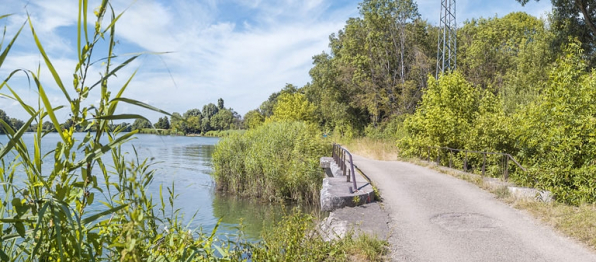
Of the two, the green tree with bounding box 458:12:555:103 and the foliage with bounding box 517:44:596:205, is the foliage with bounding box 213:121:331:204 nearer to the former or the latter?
the foliage with bounding box 517:44:596:205

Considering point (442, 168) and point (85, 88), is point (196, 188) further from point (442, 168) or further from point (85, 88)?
point (85, 88)

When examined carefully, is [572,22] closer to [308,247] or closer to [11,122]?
[308,247]

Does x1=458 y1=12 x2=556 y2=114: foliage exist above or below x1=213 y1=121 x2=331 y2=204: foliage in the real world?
above

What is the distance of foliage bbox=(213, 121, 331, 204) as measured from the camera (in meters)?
15.4

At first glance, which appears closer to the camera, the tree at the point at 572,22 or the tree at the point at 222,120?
the tree at the point at 572,22

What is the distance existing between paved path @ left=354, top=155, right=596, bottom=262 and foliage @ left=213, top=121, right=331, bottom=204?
16.1 ft

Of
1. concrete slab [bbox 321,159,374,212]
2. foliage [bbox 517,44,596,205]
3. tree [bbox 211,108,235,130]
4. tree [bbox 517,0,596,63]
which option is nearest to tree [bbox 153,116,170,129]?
concrete slab [bbox 321,159,374,212]

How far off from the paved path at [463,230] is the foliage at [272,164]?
490 centimetres

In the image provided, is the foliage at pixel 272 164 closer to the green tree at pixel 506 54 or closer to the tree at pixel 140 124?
the green tree at pixel 506 54

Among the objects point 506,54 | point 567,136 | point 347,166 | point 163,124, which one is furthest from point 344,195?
point 506,54

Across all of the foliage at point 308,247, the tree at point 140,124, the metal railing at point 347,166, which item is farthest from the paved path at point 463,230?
the tree at point 140,124

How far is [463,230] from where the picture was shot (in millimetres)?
6980

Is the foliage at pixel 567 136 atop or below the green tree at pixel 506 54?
below

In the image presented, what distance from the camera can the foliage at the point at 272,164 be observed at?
15.4 metres
